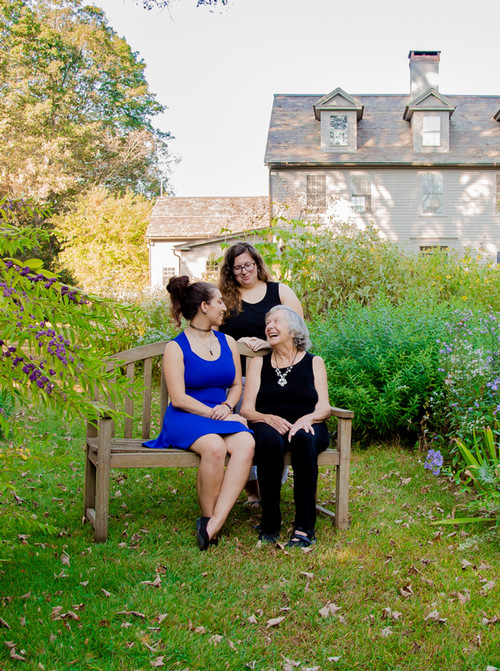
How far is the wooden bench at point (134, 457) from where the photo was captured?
3740 mm

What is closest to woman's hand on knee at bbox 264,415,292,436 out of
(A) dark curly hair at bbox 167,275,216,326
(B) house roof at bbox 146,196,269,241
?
(A) dark curly hair at bbox 167,275,216,326

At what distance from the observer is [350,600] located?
315 centimetres

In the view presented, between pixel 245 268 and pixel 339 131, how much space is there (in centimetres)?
1984

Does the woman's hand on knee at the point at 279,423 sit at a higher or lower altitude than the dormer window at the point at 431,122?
lower

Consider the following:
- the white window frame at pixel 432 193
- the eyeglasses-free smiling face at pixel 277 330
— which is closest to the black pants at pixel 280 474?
the eyeglasses-free smiling face at pixel 277 330

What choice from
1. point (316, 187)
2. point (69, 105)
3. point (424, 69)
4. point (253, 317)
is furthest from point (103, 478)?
point (69, 105)

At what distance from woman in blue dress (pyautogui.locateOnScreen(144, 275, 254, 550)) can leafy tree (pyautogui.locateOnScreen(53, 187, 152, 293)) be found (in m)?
23.5

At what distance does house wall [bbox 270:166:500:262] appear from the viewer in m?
22.7

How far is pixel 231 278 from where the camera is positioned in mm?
4676

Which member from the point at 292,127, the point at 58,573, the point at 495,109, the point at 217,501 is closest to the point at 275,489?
the point at 217,501

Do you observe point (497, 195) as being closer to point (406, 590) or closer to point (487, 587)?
point (487, 587)

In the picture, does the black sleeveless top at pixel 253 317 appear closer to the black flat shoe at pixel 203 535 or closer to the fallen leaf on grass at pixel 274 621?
the black flat shoe at pixel 203 535

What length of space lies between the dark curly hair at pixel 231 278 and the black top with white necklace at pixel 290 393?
0.61 metres

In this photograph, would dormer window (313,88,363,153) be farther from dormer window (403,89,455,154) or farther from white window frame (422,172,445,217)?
white window frame (422,172,445,217)
